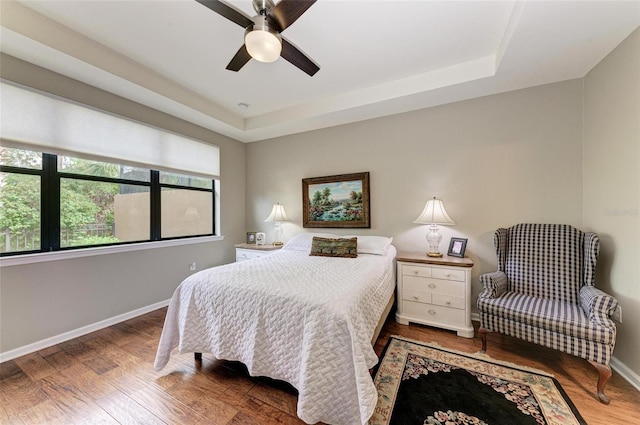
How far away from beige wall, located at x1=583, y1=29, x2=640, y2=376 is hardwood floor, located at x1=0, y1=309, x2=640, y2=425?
46 centimetres

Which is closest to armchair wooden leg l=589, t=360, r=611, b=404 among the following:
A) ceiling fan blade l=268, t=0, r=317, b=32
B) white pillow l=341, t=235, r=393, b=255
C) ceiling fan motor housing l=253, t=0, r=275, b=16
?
white pillow l=341, t=235, r=393, b=255

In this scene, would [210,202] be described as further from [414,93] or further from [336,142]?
[414,93]

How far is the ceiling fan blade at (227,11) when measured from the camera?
4.24 ft

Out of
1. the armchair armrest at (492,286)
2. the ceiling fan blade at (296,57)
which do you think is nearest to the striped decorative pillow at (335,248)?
the armchair armrest at (492,286)

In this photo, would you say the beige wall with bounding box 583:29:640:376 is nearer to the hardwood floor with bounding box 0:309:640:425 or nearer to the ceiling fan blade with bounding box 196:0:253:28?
the hardwood floor with bounding box 0:309:640:425

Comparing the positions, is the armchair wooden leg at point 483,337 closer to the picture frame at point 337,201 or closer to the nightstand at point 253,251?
the picture frame at point 337,201

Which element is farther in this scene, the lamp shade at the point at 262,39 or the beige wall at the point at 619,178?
the beige wall at the point at 619,178

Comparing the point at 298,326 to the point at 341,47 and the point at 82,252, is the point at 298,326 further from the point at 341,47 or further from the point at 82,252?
the point at 82,252

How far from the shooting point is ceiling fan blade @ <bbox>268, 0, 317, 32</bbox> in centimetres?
134

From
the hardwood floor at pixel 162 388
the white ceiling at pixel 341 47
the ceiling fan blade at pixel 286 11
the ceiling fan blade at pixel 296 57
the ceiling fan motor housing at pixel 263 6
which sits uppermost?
the white ceiling at pixel 341 47

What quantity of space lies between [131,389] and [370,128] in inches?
140

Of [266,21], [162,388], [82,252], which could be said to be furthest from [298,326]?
[82,252]

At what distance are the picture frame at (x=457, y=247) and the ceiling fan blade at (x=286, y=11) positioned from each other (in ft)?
8.64

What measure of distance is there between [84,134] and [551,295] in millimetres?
4667
